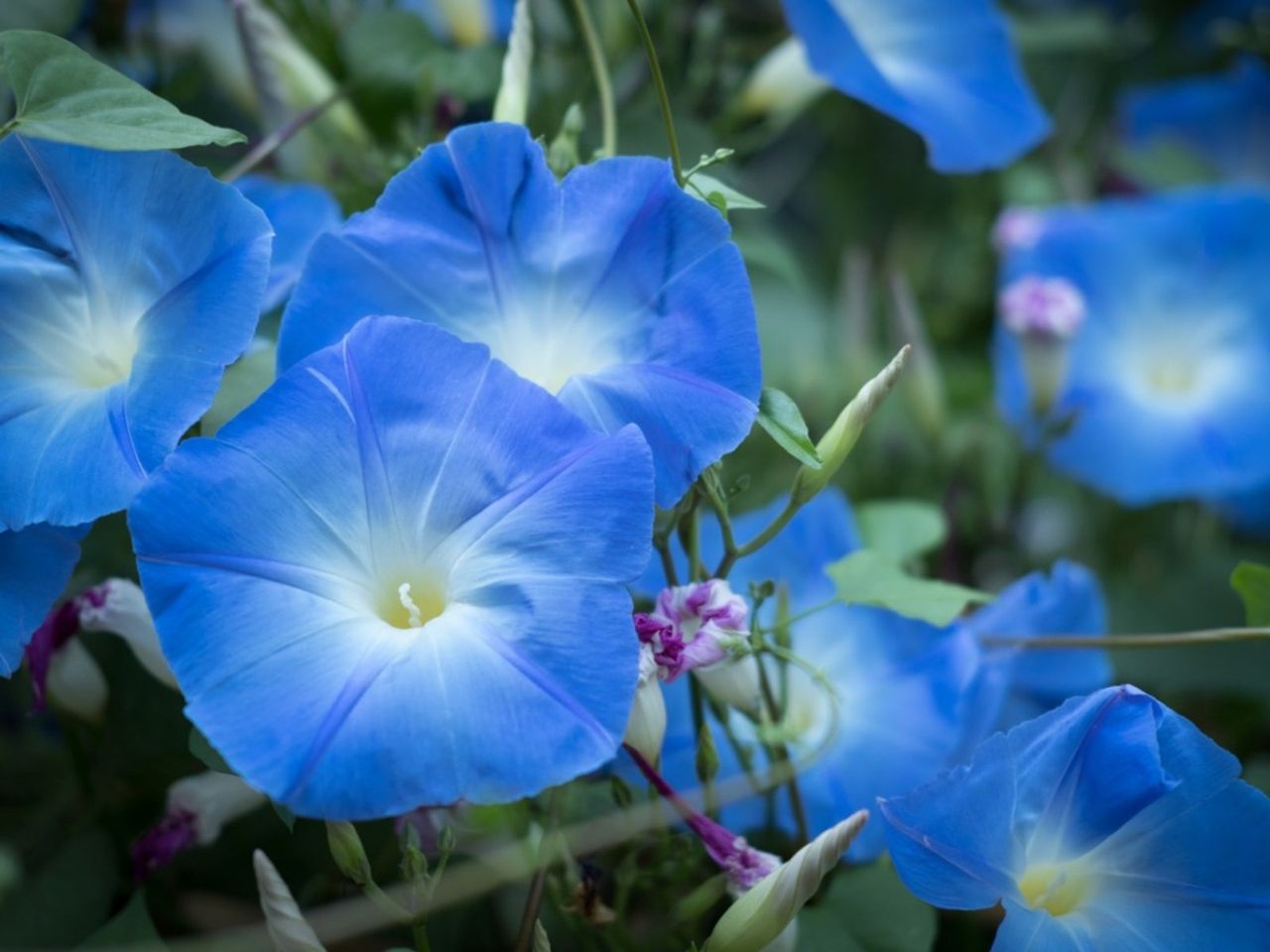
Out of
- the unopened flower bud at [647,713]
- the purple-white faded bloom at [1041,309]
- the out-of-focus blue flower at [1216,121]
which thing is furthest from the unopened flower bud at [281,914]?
the out-of-focus blue flower at [1216,121]

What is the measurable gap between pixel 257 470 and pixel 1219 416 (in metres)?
0.73

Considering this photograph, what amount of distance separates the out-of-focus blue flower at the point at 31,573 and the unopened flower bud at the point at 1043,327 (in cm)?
59

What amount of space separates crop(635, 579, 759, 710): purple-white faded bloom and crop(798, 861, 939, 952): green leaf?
0.48 ft

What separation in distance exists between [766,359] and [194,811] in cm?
59

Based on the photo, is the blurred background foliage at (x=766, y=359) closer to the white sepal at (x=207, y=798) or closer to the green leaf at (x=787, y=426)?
the white sepal at (x=207, y=798)

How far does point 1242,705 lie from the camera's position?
2.80 feet

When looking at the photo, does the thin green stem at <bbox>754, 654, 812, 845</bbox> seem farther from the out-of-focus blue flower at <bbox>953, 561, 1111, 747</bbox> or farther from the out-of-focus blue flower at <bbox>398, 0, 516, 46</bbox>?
the out-of-focus blue flower at <bbox>398, 0, 516, 46</bbox>

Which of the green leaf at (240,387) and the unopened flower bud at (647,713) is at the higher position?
the green leaf at (240,387)

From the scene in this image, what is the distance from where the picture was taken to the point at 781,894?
43cm

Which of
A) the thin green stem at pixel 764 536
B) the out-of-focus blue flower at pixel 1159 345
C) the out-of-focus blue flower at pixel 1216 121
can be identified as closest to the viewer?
the thin green stem at pixel 764 536

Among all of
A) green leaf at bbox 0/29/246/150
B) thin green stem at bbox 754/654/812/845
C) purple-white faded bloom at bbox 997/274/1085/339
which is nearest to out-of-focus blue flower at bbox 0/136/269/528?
green leaf at bbox 0/29/246/150

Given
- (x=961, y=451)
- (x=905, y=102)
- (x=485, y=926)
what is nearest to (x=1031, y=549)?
(x=961, y=451)

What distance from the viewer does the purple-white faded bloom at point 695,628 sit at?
43cm

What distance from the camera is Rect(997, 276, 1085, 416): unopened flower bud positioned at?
2.60ft
